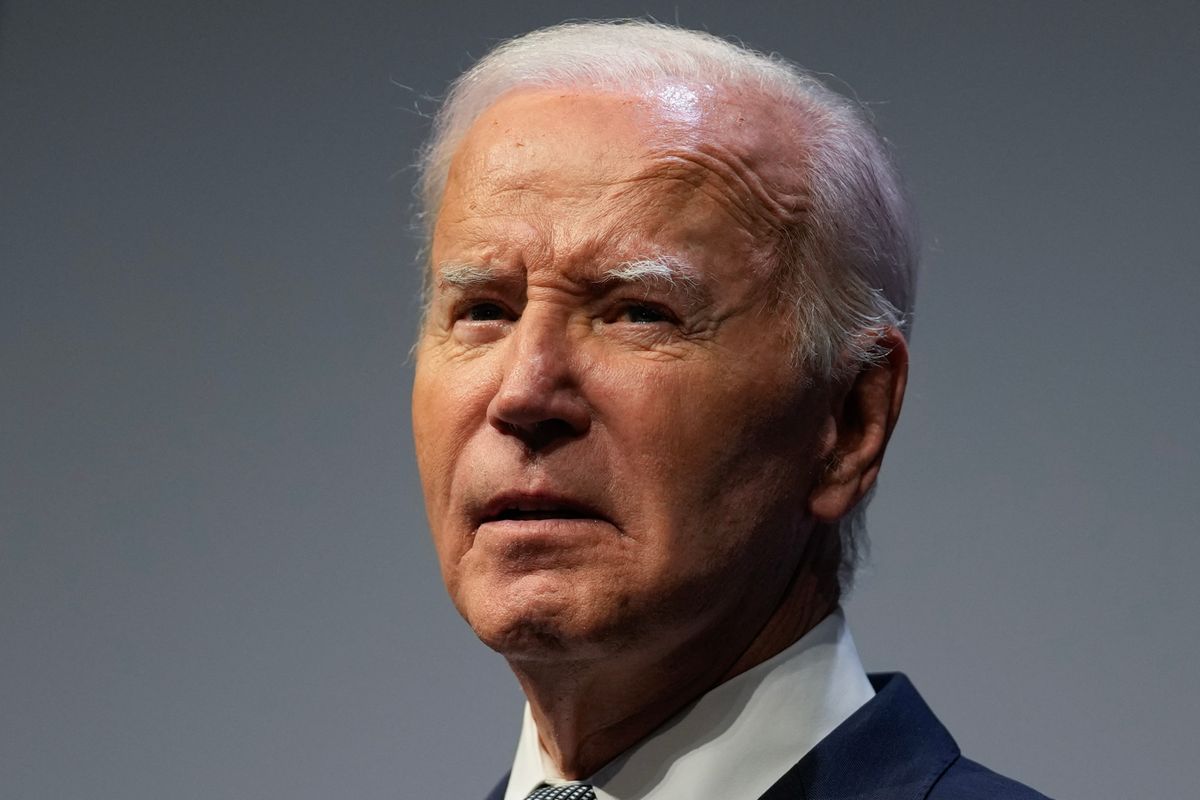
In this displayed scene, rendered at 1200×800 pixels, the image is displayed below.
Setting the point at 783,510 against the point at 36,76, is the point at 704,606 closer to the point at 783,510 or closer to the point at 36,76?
the point at 783,510

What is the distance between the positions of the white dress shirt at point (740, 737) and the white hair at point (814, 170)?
8.0 inches

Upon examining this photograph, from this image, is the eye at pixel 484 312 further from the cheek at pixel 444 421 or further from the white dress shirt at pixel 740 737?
the white dress shirt at pixel 740 737

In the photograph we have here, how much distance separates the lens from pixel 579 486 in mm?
1585

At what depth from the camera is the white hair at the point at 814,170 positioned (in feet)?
5.64

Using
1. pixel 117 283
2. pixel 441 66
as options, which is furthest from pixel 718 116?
pixel 117 283

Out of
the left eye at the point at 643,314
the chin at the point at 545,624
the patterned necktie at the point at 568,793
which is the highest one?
the left eye at the point at 643,314

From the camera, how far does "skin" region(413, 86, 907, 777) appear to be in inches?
62.6

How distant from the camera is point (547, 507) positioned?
1.60 m

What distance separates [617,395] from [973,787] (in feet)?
1.82

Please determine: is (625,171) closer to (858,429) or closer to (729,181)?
(729,181)

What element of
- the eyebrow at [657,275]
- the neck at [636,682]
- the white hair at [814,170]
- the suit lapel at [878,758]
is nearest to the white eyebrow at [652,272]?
the eyebrow at [657,275]

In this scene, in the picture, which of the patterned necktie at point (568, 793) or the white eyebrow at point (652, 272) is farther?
the patterned necktie at point (568, 793)

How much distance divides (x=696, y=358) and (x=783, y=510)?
188 mm

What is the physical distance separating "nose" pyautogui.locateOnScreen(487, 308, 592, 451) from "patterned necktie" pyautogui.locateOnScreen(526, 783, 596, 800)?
39 cm
